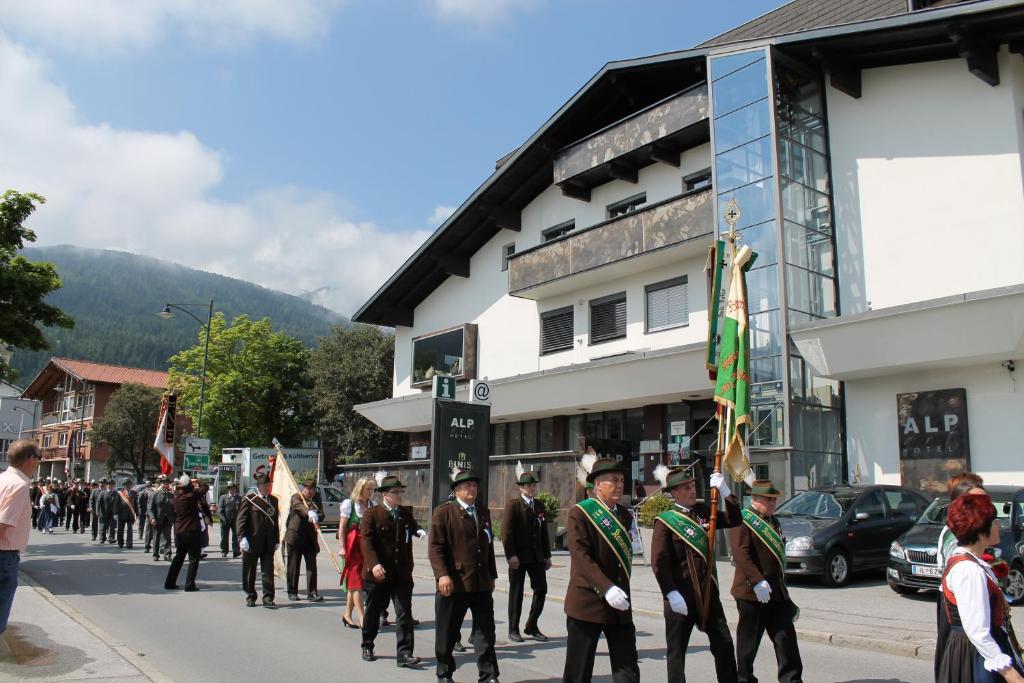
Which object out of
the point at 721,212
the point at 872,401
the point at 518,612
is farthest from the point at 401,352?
the point at 518,612

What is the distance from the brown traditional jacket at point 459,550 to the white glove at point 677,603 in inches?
80.7

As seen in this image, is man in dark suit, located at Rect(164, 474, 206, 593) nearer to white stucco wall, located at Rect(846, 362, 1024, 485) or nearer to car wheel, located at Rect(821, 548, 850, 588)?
car wheel, located at Rect(821, 548, 850, 588)

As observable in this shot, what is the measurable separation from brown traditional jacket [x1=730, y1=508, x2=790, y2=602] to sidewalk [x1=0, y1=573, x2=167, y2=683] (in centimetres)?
→ 485

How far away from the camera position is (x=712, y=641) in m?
6.30

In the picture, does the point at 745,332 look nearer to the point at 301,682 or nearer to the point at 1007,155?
the point at 301,682

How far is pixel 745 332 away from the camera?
27.6 feet

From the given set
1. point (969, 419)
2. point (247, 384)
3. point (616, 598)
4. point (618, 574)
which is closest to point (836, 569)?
point (969, 419)

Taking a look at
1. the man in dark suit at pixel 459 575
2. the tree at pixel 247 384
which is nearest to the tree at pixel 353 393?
the tree at pixel 247 384

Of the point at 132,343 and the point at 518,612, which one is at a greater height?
the point at 132,343

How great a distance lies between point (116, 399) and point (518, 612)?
59.3 metres

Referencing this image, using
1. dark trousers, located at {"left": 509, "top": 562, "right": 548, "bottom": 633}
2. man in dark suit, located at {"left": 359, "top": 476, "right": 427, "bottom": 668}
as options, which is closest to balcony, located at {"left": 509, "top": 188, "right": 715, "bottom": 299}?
dark trousers, located at {"left": 509, "top": 562, "right": 548, "bottom": 633}

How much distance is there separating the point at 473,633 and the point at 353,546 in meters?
3.49

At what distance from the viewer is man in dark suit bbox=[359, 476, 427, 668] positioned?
8422 mm

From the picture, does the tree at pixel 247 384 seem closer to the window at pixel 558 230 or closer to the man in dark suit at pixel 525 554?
the window at pixel 558 230
